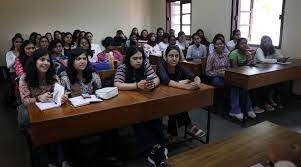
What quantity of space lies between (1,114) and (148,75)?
2.68m

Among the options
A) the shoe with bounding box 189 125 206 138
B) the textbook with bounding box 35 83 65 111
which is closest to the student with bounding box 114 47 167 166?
the shoe with bounding box 189 125 206 138

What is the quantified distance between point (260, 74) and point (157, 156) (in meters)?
1.84

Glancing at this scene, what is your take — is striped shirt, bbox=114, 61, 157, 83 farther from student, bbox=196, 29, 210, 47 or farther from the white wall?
the white wall

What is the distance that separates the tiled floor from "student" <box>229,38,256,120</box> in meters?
0.16

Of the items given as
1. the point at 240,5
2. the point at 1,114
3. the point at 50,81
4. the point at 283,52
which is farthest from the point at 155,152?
the point at 240,5

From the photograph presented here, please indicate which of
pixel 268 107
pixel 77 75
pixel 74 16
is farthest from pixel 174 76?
pixel 74 16

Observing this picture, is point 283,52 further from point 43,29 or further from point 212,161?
point 43,29

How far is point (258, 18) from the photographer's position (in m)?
5.13

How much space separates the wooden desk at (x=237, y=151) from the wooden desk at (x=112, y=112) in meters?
0.76

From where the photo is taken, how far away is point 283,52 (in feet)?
15.0

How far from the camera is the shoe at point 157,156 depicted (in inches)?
93.7

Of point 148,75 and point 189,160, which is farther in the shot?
point 148,75

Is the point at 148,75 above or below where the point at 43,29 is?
below

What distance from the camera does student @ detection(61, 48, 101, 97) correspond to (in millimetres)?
2410
